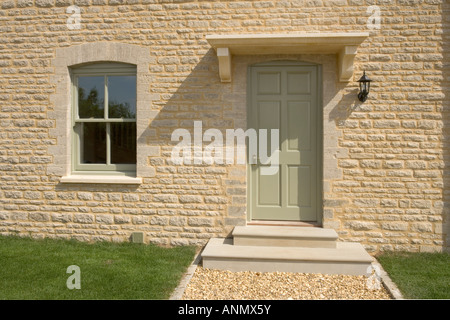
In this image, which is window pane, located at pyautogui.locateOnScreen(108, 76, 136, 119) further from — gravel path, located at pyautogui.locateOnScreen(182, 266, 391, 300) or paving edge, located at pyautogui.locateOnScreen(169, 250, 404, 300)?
gravel path, located at pyautogui.locateOnScreen(182, 266, 391, 300)

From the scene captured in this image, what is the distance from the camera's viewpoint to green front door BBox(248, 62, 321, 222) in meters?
5.18

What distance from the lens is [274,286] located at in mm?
3895

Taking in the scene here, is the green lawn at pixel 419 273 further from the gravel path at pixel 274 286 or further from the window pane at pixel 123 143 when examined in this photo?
the window pane at pixel 123 143

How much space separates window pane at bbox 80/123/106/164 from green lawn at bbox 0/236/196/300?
4.40 ft


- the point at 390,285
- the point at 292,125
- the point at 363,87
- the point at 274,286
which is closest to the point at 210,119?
the point at 292,125

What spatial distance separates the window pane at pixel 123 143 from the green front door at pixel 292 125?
6.19 feet

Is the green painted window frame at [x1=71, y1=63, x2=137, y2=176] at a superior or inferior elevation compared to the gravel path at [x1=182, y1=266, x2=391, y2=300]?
superior

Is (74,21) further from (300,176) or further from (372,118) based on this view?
(372,118)

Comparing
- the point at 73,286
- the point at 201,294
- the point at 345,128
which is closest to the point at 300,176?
the point at 345,128

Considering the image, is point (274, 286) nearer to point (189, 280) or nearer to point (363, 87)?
point (189, 280)

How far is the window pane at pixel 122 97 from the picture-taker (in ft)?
17.9

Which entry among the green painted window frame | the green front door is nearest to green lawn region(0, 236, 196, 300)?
the green painted window frame

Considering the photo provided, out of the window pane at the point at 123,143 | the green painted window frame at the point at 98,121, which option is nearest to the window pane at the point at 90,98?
the green painted window frame at the point at 98,121

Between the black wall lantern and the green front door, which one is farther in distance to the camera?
the green front door
